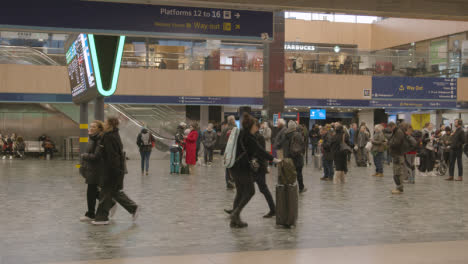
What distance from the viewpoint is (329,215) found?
9.20m

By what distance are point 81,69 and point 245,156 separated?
8.91m

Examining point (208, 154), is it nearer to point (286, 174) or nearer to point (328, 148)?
point (328, 148)

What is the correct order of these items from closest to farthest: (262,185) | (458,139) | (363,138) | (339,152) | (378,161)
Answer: (262,185) < (339,152) < (458,139) < (378,161) < (363,138)

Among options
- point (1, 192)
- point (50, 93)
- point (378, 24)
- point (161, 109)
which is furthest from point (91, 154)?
point (378, 24)

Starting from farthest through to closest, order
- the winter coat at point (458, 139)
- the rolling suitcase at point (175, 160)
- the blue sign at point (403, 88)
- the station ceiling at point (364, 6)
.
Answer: the blue sign at point (403, 88) < the rolling suitcase at point (175, 160) < the winter coat at point (458, 139) < the station ceiling at point (364, 6)

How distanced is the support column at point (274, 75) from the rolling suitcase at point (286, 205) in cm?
1721

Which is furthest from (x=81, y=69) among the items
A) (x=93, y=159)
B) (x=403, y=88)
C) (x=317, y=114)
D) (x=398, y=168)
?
(x=317, y=114)

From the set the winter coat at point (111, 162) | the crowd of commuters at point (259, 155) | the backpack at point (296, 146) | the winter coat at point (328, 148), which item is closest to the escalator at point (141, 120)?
the crowd of commuters at point (259, 155)

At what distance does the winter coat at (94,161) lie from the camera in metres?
8.00

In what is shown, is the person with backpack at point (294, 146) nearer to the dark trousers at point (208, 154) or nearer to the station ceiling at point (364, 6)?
the station ceiling at point (364, 6)

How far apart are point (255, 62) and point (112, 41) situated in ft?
51.8

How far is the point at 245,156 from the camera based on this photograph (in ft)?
25.9

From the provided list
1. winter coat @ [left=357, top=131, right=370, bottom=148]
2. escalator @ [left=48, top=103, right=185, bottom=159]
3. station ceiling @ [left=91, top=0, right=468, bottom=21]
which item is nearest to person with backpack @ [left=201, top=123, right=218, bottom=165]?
escalator @ [left=48, top=103, right=185, bottom=159]

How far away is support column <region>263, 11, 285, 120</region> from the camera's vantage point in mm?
25438
